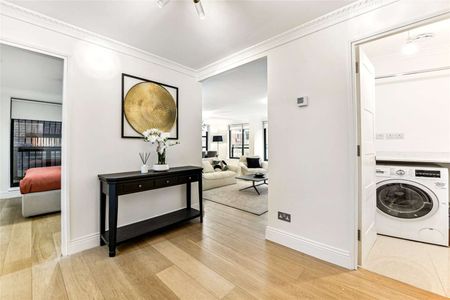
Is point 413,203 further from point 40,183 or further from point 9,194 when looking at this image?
point 9,194

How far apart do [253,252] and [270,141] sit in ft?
4.24

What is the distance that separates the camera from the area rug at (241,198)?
3.57m

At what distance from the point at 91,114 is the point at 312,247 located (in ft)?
9.43

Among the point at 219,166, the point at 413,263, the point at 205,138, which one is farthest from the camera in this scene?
the point at 205,138

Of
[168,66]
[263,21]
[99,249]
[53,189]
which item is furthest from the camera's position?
[53,189]

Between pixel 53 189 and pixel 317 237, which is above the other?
pixel 53 189

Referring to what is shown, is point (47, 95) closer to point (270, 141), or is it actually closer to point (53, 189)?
point (53, 189)

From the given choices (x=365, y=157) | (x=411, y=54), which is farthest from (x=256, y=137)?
(x=365, y=157)

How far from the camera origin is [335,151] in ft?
6.27

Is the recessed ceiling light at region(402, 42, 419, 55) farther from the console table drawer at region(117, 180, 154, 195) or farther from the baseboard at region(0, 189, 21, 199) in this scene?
the baseboard at region(0, 189, 21, 199)

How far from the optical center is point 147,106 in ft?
8.89

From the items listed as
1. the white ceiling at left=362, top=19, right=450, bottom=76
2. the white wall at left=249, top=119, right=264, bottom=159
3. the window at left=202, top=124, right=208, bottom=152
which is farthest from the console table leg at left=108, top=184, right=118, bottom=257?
the window at left=202, top=124, right=208, bottom=152

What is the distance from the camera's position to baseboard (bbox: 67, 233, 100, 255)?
2078mm

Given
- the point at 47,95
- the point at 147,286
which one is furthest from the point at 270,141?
the point at 47,95
